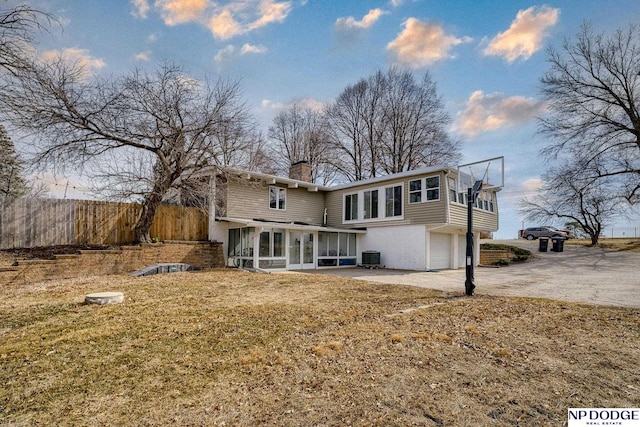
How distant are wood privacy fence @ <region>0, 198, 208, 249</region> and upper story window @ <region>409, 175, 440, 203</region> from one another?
9973 millimetres

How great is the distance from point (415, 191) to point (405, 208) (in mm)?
961

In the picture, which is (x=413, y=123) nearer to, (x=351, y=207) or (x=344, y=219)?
Answer: (x=351, y=207)

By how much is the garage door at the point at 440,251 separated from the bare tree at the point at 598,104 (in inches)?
472

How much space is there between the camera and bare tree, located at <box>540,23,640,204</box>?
19812 millimetres

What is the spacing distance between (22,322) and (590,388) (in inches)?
304

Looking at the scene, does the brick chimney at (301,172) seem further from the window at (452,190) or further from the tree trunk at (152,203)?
the window at (452,190)

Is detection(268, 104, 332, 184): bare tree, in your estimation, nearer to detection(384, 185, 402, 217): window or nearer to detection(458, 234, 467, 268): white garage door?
detection(384, 185, 402, 217): window

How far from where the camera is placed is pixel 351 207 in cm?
1836

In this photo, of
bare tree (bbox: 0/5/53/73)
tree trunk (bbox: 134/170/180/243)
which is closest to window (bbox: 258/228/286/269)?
tree trunk (bbox: 134/170/180/243)

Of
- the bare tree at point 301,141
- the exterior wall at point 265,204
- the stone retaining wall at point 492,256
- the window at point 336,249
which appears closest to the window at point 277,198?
the exterior wall at point 265,204

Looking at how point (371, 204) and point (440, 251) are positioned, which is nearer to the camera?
point (440, 251)

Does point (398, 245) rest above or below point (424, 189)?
below

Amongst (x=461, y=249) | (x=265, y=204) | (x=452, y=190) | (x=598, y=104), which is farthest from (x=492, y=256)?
(x=265, y=204)

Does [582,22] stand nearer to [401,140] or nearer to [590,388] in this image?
[401,140]
